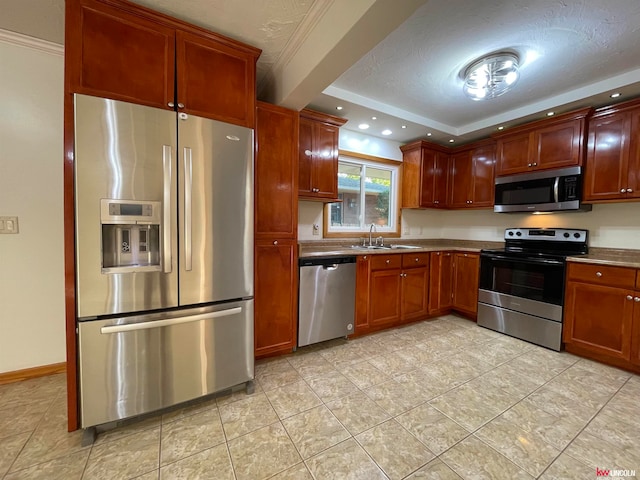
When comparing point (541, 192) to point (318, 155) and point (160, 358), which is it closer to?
point (318, 155)

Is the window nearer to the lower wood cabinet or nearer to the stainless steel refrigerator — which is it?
the stainless steel refrigerator

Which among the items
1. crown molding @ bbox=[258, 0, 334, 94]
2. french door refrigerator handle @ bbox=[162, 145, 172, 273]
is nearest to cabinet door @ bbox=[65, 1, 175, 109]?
french door refrigerator handle @ bbox=[162, 145, 172, 273]

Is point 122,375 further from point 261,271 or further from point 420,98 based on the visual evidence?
point 420,98

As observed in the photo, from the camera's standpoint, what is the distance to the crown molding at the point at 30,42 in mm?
1864

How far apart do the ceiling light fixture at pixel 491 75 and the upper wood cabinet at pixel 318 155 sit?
1231mm

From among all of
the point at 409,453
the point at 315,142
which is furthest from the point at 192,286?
the point at 315,142

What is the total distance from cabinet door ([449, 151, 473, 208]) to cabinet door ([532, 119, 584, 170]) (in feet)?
2.75

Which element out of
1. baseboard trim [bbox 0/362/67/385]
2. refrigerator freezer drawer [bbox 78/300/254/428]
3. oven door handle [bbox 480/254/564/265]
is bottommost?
baseboard trim [bbox 0/362/67/385]

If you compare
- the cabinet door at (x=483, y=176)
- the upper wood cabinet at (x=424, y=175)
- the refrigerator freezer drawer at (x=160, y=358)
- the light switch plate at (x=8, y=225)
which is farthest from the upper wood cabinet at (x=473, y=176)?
the light switch plate at (x=8, y=225)

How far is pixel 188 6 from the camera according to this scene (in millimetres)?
1595

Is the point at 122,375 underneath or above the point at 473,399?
above

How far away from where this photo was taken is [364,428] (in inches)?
62.7

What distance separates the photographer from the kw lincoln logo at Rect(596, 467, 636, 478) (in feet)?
4.27

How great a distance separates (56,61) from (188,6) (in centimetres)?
130
